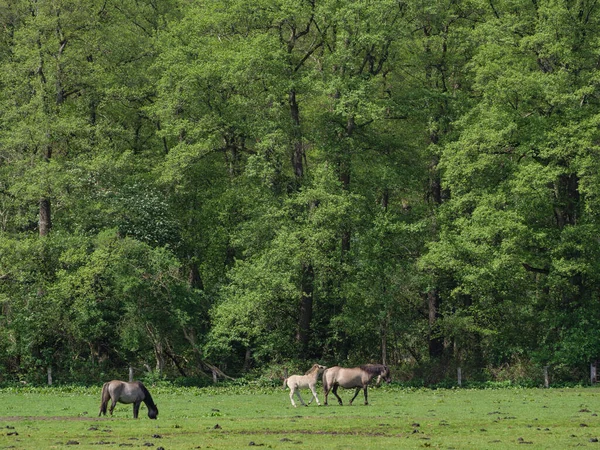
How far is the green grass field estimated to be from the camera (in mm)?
21781

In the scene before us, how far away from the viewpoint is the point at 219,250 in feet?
193

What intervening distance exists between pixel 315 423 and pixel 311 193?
80.1 feet

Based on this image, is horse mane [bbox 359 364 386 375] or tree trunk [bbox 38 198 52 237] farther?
tree trunk [bbox 38 198 52 237]

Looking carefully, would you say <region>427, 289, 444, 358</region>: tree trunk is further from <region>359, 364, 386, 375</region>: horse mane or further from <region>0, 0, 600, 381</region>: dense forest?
<region>359, 364, 386, 375</region>: horse mane

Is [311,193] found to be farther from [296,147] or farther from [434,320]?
[434,320]

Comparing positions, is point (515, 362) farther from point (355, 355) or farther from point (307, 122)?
point (307, 122)

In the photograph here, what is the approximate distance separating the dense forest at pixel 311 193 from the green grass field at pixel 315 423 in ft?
30.2

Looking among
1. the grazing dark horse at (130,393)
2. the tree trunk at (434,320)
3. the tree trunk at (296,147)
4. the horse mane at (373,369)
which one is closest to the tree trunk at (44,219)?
the tree trunk at (296,147)

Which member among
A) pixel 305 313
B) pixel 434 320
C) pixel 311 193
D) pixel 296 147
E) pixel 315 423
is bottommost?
pixel 315 423

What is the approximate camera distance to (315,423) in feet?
88.4

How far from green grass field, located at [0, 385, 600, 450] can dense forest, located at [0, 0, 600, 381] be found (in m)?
Answer: 9.22

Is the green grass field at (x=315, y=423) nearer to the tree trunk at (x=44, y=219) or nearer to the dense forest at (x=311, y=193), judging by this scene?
the dense forest at (x=311, y=193)

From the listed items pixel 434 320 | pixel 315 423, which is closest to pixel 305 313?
pixel 434 320

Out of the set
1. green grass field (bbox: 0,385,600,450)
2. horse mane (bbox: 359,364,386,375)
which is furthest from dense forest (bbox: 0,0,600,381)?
horse mane (bbox: 359,364,386,375)
